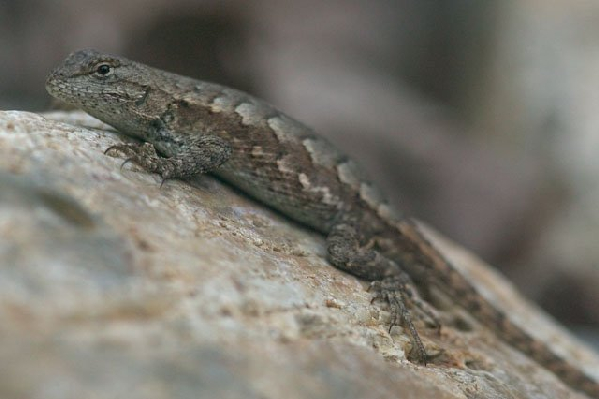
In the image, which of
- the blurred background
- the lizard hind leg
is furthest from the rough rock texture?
the blurred background

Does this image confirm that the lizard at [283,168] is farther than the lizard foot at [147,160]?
Yes

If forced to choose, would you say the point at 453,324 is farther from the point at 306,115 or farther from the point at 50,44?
the point at 50,44

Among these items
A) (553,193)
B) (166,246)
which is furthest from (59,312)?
(553,193)

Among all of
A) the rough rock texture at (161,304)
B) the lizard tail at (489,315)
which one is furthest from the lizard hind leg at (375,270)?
the lizard tail at (489,315)

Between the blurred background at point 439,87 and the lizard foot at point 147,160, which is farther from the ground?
the blurred background at point 439,87

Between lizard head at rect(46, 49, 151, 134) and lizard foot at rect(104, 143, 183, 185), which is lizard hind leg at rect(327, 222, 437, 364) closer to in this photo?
lizard foot at rect(104, 143, 183, 185)

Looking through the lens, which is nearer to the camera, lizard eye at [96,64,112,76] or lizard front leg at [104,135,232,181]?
lizard front leg at [104,135,232,181]

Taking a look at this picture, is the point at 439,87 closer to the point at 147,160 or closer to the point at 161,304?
the point at 147,160

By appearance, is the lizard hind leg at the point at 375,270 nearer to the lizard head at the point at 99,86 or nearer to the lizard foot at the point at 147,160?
the lizard foot at the point at 147,160
